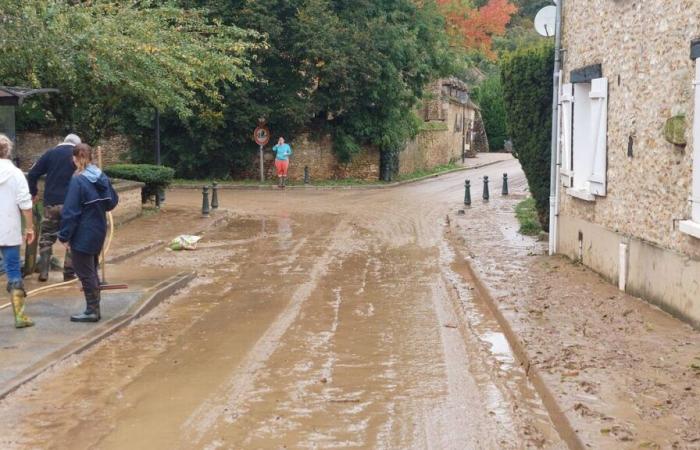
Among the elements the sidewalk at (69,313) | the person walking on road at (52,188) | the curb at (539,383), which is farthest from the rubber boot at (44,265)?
the curb at (539,383)

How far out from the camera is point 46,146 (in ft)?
121

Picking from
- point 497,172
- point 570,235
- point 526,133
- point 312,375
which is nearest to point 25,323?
point 312,375

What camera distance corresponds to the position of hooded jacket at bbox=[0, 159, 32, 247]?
8.99 metres

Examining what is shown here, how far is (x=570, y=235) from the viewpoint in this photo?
47.7ft

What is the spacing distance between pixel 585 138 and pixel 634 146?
2.70 metres

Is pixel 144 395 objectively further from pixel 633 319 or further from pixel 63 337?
pixel 633 319

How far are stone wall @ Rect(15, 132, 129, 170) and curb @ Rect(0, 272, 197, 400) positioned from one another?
82.9 ft

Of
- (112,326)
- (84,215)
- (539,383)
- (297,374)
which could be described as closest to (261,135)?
(84,215)

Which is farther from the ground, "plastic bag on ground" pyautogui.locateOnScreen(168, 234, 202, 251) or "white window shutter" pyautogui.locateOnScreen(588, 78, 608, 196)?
"white window shutter" pyautogui.locateOnScreen(588, 78, 608, 196)

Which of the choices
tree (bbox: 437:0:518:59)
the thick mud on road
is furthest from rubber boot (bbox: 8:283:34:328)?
tree (bbox: 437:0:518:59)

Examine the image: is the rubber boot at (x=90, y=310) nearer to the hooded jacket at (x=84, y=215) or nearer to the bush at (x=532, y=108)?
the hooded jacket at (x=84, y=215)

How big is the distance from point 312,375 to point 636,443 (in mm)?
2917

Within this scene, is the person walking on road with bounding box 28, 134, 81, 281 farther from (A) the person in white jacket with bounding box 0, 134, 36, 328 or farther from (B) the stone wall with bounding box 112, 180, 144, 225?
(B) the stone wall with bounding box 112, 180, 144, 225

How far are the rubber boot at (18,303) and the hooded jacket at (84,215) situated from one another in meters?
0.70
